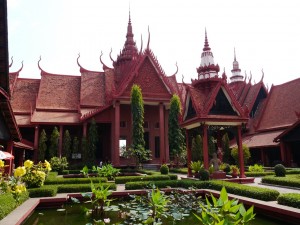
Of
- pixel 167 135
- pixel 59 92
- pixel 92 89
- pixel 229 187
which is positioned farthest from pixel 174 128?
pixel 229 187

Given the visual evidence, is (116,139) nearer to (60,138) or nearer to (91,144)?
(91,144)

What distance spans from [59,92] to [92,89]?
3.01 m

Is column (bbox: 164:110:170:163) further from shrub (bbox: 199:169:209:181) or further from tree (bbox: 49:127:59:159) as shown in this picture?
shrub (bbox: 199:169:209:181)

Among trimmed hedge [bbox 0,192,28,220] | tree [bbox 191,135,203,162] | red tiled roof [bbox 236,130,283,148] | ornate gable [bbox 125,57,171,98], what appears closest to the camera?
trimmed hedge [bbox 0,192,28,220]

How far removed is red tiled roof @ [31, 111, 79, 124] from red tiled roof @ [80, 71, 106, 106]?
1685mm

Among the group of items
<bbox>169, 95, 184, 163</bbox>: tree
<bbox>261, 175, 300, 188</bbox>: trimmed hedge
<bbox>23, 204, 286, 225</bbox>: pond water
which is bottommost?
<bbox>23, 204, 286, 225</bbox>: pond water

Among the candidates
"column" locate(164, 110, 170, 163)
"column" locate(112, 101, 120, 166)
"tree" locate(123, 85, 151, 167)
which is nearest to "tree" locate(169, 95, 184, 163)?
"column" locate(164, 110, 170, 163)

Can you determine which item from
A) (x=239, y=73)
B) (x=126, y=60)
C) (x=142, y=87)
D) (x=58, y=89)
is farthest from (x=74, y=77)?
(x=239, y=73)

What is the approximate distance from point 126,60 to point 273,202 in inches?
1014

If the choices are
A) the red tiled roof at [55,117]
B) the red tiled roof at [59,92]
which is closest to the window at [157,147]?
the red tiled roof at [55,117]

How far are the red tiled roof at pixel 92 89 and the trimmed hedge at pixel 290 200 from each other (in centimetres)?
2087

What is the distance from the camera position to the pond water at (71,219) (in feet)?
21.9

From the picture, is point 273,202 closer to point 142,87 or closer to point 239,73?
point 142,87

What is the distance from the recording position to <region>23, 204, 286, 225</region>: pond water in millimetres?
6680
